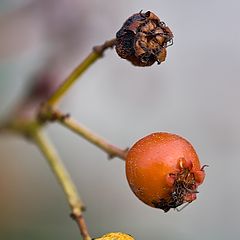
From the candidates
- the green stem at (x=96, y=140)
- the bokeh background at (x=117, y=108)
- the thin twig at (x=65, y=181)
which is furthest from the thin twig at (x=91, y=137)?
the bokeh background at (x=117, y=108)

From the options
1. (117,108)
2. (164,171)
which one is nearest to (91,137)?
(164,171)

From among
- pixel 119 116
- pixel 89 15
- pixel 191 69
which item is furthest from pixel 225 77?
pixel 89 15

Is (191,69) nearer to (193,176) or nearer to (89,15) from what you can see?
(89,15)

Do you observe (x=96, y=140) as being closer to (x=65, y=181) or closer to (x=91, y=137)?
(x=91, y=137)

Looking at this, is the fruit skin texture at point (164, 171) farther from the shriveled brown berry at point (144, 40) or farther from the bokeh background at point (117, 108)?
the bokeh background at point (117, 108)

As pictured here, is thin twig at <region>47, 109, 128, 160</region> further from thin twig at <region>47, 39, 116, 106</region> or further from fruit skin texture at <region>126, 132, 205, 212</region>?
fruit skin texture at <region>126, 132, 205, 212</region>
